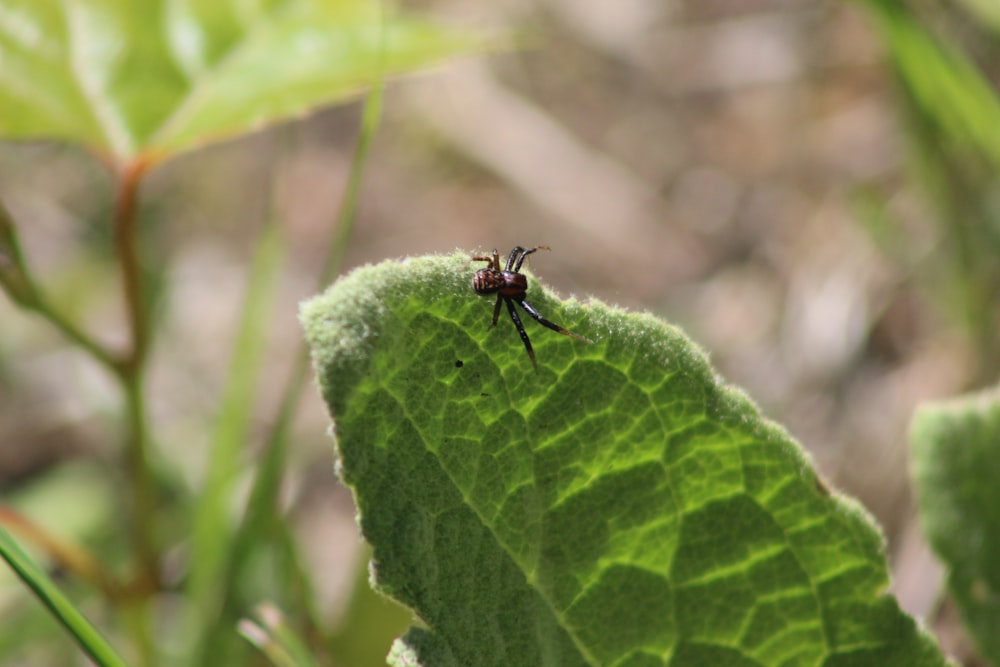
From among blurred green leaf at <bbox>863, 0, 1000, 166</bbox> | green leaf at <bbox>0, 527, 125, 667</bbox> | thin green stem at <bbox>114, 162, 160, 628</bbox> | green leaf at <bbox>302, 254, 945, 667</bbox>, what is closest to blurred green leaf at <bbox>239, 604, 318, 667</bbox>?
green leaf at <bbox>0, 527, 125, 667</bbox>

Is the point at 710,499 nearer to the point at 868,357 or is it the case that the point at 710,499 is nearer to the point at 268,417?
the point at 868,357

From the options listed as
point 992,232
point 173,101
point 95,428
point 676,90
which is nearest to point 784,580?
point 173,101

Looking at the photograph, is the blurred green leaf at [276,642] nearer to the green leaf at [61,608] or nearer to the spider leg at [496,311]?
the green leaf at [61,608]

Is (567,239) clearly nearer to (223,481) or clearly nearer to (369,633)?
(223,481)

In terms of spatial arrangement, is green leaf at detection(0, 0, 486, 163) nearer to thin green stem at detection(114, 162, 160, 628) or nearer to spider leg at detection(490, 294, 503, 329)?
thin green stem at detection(114, 162, 160, 628)

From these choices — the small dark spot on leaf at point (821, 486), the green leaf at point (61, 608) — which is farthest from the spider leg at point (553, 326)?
the green leaf at point (61, 608)

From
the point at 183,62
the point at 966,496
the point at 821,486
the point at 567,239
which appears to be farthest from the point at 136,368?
the point at 567,239
